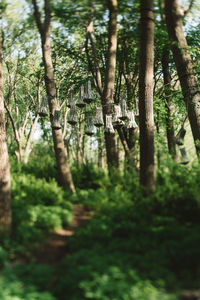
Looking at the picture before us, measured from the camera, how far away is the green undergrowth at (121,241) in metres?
4.67

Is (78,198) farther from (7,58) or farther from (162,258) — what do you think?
(7,58)

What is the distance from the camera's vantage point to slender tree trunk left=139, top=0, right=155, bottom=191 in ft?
25.3

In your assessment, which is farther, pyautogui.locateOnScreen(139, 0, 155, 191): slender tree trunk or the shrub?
pyautogui.locateOnScreen(139, 0, 155, 191): slender tree trunk

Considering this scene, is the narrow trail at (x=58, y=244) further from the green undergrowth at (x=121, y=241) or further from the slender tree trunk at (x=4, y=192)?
the slender tree trunk at (x=4, y=192)

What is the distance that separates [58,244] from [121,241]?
1.28 m

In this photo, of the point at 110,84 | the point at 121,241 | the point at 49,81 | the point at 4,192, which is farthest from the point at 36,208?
the point at 110,84

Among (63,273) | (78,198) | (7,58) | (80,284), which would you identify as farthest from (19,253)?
(7,58)

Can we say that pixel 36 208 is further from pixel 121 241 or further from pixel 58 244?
pixel 121 241

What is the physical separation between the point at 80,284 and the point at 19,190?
3845 mm

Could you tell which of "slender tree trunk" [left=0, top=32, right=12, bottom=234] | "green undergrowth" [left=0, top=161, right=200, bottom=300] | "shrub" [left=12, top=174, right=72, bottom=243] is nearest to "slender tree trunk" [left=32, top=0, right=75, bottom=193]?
"shrub" [left=12, top=174, right=72, bottom=243]

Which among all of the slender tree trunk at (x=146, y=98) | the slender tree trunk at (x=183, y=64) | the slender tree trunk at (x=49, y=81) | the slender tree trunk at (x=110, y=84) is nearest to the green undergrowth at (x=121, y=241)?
the slender tree trunk at (x=146, y=98)

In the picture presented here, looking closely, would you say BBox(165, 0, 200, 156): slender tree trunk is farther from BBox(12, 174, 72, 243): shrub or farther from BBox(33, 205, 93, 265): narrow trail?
BBox(12, 174, 72, 243): shrub

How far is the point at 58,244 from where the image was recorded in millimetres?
6180

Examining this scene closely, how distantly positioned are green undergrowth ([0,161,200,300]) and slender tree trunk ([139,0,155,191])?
0.48 meters
